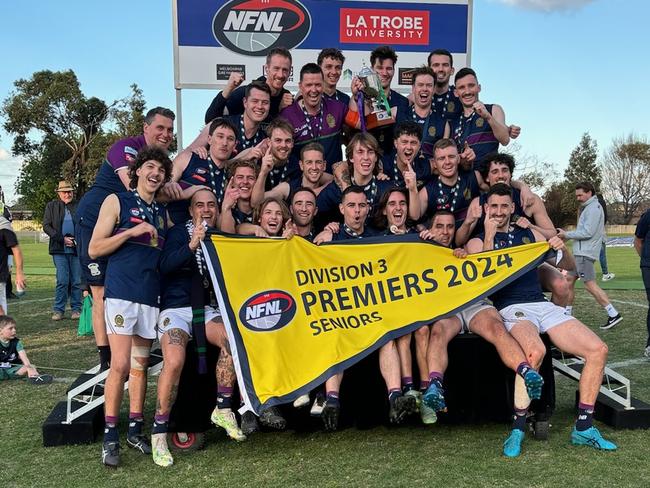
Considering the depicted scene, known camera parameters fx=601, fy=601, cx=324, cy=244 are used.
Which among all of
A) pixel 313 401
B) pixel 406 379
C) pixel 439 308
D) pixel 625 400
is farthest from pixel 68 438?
pixel 625 400

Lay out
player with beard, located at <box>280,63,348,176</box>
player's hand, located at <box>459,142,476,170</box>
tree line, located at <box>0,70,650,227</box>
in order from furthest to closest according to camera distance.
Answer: tree line, located at <box>0,70,650,227</box> < player with beard, located at <box>280,63,348,176</box> < player's hand, located at <box>459,142,476,170</box>

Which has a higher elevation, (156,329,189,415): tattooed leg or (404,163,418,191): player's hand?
(404,163,418,191): player's hand

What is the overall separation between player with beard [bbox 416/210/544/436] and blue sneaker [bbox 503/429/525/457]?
101 millimetres

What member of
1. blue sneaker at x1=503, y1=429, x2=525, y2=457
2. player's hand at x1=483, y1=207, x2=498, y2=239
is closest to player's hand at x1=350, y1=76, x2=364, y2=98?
player's hand at x1=483, y1=207, x2=498, y2=239

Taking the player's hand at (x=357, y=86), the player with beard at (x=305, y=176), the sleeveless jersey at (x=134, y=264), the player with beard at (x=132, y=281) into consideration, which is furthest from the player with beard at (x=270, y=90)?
the sleeveless jersey at (x=134, y=264)

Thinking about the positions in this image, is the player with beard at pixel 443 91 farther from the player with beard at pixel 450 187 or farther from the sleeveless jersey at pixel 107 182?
the sleeveless jersey at pixel 107 182

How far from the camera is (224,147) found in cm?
466

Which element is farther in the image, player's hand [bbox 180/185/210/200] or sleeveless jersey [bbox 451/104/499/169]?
sleeveless jersey [bbox 451/104/499/169]

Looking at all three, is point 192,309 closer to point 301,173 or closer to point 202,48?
point 301,173

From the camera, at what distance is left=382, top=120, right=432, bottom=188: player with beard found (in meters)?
4.82

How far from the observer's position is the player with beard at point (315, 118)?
519 centimetres

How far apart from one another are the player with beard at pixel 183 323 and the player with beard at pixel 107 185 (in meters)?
0.73

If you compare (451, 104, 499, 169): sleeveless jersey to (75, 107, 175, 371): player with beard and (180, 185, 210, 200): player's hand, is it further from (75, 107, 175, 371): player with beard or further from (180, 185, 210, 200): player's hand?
(75, 107, 175, 371): player with beard

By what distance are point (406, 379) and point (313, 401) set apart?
659 millimetres
